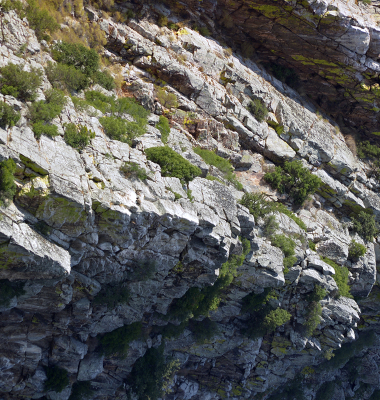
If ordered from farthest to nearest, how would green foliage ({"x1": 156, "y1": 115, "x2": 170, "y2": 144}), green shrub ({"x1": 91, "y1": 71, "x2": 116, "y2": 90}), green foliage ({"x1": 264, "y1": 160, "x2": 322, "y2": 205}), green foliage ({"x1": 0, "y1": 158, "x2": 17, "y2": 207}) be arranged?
1. green foliage ({"x1": 264, "y1": 160, "x2": 322, "y2": 205})
2. green foliage ({"x1": 156, "y1": 115, "x2": 170, "y2": 144})
3. green shrub ({"x1": 91, "y1": 71, "x2": 116, "y2": 90})
4. green foliage ({"x1": 0, "y1": 158, "x2": 17, "y2": 207})

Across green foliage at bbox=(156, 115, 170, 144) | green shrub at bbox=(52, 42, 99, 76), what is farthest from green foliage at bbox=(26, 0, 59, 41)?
green foliage at bbox=(156, 115, 170, 144)

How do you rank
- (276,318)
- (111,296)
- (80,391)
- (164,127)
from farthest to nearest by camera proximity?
(276,318)
(164,127)
(80,391)
(111,296)

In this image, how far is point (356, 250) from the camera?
2478 centimetres

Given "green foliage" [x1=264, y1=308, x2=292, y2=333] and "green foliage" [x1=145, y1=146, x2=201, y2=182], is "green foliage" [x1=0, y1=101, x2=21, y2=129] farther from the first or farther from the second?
"green foliage" [x1=264, y1=308, x2=292, y2=333]

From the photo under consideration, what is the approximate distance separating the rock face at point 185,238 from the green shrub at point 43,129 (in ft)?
0.85

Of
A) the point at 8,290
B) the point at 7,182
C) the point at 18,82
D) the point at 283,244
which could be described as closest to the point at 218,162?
the point at 283,244

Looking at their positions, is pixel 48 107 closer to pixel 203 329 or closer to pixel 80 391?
pixel 80 391

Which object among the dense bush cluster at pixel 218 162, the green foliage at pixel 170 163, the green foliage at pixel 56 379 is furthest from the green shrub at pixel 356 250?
the green foliage at pixel 56 379

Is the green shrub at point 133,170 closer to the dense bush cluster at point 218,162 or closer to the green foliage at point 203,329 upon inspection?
the dense bush cluster at point 218,162

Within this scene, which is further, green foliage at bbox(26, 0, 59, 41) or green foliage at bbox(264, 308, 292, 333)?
green foliage at bbox(264, 308, 292, 333)

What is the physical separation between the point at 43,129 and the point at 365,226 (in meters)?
23.0

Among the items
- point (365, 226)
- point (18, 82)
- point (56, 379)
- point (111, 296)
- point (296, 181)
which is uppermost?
point (18, 82)

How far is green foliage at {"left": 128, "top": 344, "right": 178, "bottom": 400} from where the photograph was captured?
66.3ft

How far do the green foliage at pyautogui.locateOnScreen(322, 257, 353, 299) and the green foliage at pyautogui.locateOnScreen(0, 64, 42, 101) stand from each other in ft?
62.9
